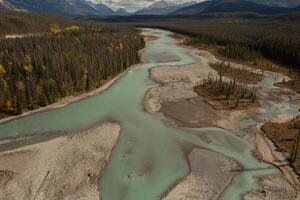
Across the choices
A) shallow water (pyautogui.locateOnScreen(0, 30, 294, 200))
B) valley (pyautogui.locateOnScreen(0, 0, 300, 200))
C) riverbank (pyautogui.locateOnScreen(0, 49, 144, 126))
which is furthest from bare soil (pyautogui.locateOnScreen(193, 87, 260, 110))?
riverbank (pyautogui.locateOnScreen(0, 49, 144, 126))

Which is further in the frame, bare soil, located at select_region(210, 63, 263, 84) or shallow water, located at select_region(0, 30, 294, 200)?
bare soil, located at select_region(210, 63, 263, 84)

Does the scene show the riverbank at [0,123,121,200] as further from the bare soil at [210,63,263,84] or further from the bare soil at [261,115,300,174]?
the bare soil at [210,63,263,84]

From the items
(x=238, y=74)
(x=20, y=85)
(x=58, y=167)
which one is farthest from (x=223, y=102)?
(x=20, y=85)

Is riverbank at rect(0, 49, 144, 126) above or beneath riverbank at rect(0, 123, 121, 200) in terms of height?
above

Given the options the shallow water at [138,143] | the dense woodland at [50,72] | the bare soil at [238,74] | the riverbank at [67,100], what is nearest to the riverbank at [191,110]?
the shallow water at [138,143]

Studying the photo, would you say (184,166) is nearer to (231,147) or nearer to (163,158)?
(163,158)

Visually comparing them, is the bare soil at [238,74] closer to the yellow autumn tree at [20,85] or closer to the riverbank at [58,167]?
the riverbank at [58,167]

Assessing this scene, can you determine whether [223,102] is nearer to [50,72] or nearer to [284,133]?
[284,133]
